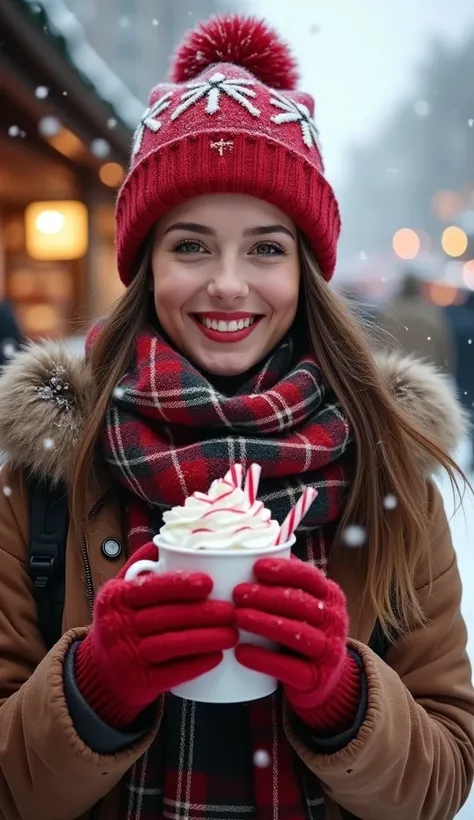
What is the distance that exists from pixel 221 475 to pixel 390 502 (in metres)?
0.33

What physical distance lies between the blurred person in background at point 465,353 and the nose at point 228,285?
9.44 feet

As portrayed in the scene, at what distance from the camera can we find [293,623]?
966 mm

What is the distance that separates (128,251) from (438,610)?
913 millimetres

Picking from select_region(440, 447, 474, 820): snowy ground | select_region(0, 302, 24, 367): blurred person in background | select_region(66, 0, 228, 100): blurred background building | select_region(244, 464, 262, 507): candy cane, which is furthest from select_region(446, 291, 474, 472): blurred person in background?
select_region(244, 464, 262, 507): candy cane

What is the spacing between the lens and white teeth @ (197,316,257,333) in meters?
1.47

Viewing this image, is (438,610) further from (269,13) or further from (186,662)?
(269,13)

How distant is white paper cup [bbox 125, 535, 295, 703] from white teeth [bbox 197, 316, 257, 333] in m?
0.52

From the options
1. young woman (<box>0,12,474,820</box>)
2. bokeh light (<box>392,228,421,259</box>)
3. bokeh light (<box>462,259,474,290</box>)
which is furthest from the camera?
bokeh light (<box>392,228,421,259</box>)

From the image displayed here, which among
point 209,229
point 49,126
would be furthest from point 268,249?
point 49,126

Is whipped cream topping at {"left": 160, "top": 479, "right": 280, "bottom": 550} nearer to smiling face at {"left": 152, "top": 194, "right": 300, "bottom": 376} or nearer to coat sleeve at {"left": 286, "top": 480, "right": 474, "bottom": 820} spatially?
coat sleeve at {"left": 286, "top": 480, "right": 474, "bottom": 820}

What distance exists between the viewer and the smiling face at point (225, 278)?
1.46 metres

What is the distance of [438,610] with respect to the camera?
4.78 feet

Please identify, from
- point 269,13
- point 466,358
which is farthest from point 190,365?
point 466,358

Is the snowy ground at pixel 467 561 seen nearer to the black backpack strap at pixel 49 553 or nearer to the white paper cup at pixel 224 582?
the black backpack strap at pixel 49 553
